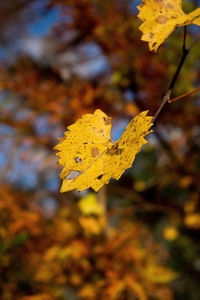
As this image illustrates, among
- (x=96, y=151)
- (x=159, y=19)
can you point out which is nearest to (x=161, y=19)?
(x=159, y=19)

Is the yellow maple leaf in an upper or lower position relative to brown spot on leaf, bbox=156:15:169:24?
lower

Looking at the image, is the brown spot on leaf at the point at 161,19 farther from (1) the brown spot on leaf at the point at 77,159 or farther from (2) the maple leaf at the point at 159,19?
(1) the brown spot on leaf at the point at 77,159

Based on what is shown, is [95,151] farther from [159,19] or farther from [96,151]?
A: [159,19]

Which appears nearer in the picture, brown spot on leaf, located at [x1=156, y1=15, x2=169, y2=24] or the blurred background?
brown spot on leaf, located at [x1=156, y1=15, x2=169, y2=24]

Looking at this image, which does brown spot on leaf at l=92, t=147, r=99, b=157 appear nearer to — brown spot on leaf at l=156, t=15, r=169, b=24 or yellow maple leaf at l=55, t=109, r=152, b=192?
yellow maple leaf at l=55, t=109, r=152, b=192

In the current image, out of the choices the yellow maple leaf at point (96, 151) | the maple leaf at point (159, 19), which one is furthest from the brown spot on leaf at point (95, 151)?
the maple leaf at point (159, 19)

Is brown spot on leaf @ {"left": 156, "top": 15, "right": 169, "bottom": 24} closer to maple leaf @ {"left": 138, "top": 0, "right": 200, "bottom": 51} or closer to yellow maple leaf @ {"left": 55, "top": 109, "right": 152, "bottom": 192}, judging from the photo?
maple leaf @ {"left": 138, "top": 0, "right": 200, "bottom": 51}

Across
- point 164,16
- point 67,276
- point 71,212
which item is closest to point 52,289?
point 67,276

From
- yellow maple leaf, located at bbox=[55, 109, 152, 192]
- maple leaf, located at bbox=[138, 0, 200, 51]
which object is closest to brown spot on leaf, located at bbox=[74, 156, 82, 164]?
yellow maple leaf, located at bbox=[55, 109, 152, 192]
